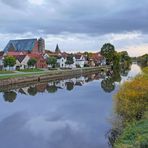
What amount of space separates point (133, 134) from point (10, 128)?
9920 millimetres

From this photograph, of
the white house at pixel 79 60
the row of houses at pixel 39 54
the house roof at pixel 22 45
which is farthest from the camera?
the house roof at pixel 22 45

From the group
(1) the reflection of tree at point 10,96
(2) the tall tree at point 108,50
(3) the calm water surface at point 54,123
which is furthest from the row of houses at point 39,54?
(3) the calm water surface at point 54,123

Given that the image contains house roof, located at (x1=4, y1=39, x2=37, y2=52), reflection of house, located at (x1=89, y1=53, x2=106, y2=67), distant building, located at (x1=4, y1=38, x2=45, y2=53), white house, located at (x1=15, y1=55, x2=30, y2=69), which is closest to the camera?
white house, located at (x1=15, y1=55, x2=30, y2=69)

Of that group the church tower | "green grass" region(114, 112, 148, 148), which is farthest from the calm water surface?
the church tower

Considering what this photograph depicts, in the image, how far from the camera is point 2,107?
2970 centimetres

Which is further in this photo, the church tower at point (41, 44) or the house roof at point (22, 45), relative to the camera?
the church tower at point (41, 44)

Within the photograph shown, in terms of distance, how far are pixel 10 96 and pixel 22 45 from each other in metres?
78.8

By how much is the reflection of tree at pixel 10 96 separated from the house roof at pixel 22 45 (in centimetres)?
7258

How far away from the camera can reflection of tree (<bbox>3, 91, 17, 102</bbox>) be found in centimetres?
3482

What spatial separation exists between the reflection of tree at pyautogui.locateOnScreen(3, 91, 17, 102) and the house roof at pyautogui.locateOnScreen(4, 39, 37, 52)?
72580 millimetres

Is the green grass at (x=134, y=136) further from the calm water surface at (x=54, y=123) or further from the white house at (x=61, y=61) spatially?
the white house at (x=61, y=61)

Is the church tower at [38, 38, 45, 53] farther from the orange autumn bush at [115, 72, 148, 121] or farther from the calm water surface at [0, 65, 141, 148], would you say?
the orange autumn bush at [115, 72, 148, 121]

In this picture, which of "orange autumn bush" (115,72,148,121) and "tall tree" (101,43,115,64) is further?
"tall tree" (101,43,115,64)

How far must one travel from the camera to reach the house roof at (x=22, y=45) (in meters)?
112
